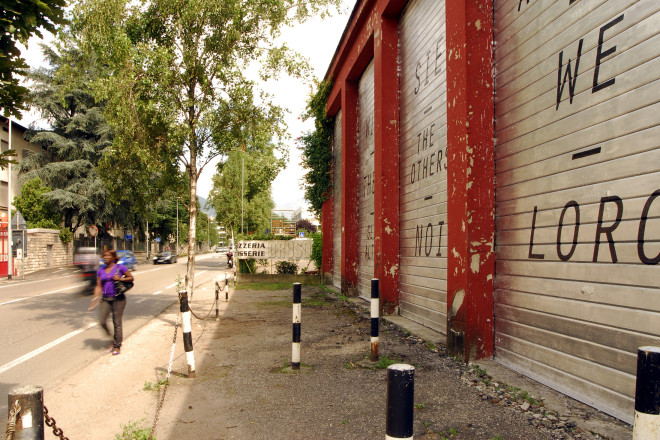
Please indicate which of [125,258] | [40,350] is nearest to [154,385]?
[40,350]

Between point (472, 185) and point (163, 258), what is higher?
point (472, 185)

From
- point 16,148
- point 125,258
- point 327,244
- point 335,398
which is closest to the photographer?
point 335,398

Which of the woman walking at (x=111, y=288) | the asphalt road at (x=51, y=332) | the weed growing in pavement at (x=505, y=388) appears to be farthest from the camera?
the woman walking at (x=111, y=288)

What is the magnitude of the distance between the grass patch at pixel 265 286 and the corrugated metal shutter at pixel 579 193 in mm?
12542

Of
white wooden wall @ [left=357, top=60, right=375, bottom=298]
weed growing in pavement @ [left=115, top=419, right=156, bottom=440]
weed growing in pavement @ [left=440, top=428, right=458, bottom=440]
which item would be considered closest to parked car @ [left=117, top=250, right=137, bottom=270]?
weed growing in pavement @ [left=115, top=419, right=156, bottom=440]

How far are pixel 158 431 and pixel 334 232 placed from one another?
1473 cm

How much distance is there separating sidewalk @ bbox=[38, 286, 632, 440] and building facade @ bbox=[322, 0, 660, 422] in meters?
0.52

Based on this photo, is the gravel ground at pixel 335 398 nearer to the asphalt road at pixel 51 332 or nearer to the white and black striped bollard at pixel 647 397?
the asphalt road at pixel 51 332

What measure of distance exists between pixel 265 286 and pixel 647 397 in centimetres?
1670

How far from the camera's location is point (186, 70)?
9609 millimetres

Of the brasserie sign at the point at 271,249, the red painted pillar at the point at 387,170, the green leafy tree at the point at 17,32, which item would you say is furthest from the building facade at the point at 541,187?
the brasserie sign at the point at 271,249

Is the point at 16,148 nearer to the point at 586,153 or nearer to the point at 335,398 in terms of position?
the point at 335,398

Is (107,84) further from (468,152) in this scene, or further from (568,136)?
(568,136)

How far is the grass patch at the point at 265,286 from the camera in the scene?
17.1 m
